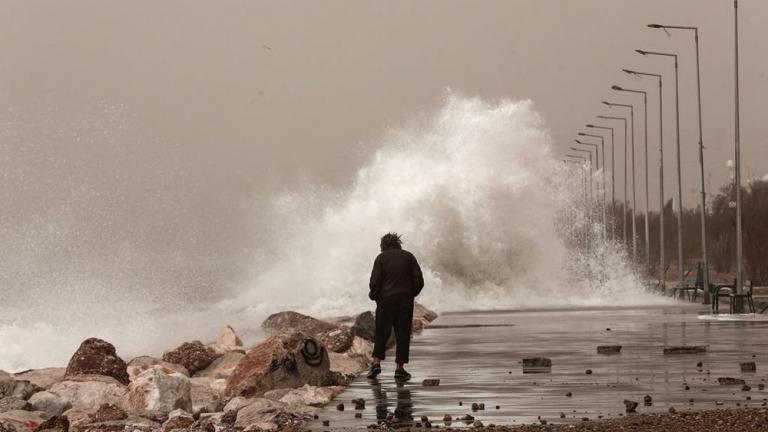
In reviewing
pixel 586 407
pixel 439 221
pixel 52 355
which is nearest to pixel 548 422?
pixel 586 407

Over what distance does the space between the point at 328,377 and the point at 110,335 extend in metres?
32.4

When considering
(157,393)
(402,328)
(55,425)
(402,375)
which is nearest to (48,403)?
(157,393)

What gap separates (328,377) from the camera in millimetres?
20984

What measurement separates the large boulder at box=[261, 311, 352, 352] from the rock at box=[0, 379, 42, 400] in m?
3.71

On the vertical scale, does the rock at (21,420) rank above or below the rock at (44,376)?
below

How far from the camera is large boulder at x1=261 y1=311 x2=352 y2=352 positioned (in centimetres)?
2967

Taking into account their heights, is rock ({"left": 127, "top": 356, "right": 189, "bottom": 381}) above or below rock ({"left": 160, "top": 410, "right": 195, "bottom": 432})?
above

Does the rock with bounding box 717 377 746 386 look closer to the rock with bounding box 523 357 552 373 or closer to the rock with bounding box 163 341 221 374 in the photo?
the rock with bounding box 523 357 552 373

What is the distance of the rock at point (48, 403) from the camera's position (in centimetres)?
1983

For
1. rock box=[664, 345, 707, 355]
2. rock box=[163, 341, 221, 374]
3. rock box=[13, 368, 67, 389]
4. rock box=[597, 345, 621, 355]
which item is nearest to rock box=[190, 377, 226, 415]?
rock box=[13, 368, 67, 389]

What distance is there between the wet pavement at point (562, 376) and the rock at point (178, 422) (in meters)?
1.41

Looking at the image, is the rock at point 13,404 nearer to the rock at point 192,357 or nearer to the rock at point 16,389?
the rock at point 16,389

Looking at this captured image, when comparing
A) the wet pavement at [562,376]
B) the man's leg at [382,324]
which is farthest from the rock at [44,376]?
the man's leg at [382,324]

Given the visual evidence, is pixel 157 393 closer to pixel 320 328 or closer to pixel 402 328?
pixel 402 328
